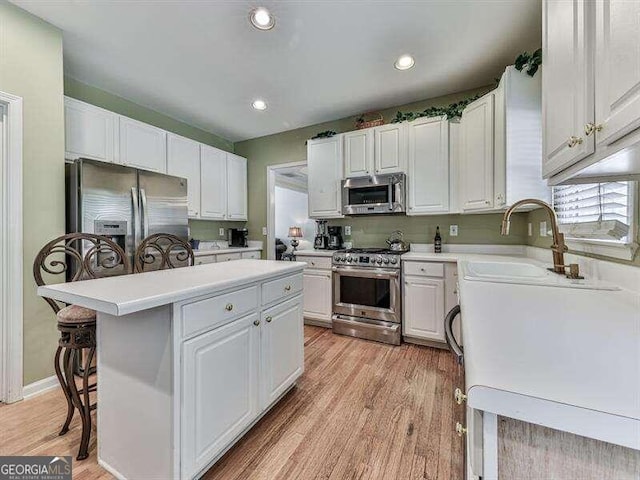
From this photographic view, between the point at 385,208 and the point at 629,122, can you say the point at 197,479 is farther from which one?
the point at 385,208

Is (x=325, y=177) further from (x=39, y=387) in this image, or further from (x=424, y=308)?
(x=39, y=387)

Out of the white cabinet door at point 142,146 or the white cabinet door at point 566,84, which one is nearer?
the white cabinet door at point 566,84

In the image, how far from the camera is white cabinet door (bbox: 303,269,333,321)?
3355 millimetres

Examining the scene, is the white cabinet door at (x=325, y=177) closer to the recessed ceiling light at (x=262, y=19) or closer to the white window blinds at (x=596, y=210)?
the recessed ceiling light at (x=262, y=19)

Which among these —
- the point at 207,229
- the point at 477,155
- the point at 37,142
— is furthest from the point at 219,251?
the point at 477,155

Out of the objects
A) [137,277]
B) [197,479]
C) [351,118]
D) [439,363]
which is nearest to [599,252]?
[439,363]

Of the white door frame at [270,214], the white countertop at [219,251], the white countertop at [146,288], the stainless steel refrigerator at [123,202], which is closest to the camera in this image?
the white countertop at [146,288]

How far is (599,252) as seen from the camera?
1.40m

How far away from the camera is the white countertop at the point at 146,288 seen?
39.2 inches

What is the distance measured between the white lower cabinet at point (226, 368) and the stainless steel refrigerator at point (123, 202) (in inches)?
67.0

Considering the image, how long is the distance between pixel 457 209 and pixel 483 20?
5.23 ft

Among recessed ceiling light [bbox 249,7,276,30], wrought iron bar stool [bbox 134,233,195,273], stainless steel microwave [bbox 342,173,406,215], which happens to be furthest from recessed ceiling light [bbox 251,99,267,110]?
wrought iron bar stool [bbox 134,233,195,273]

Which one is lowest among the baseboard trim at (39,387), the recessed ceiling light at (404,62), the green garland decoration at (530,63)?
the baseboard trim at (39,387)

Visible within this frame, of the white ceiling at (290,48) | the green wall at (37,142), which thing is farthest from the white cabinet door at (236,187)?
the green wall at (37,142)
